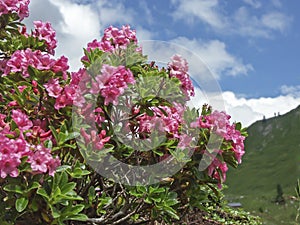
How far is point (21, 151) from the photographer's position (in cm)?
304

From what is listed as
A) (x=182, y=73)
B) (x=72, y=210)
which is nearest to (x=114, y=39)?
(x=182, y=73)

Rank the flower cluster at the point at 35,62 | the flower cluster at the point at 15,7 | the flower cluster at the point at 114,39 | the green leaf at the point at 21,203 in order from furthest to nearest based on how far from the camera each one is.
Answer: the flower cluster at the point at 15,7 < the flower cluster at the point at 114,39 < the flower cluster at the point at 35,62 < the green leaf at the point at 21,203

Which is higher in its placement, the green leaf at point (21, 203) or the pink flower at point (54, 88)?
the pink flower at point (54, 88)

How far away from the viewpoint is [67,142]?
3.54 meters

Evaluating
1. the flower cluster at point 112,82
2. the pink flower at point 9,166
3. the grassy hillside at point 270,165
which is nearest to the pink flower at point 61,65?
the flower cluster at point 112,82

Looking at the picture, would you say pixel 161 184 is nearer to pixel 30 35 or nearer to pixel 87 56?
pixel 87 56

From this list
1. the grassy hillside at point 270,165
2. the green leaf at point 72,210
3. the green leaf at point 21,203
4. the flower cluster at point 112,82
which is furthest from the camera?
the grassy hillside at point 270,165

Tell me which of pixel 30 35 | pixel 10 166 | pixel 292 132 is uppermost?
pixel 292 132

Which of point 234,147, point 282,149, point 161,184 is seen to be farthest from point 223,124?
point 282,149

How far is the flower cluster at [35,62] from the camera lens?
11.9 ft

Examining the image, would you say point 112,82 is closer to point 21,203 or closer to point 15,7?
point 21,203

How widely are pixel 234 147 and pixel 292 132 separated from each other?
174m

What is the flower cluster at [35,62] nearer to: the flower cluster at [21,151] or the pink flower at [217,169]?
the flower cluster at [21,151]

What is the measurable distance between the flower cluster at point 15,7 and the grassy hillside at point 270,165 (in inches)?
3059
